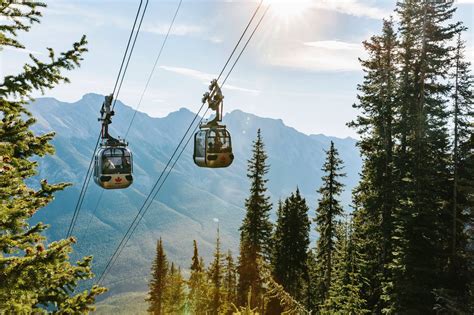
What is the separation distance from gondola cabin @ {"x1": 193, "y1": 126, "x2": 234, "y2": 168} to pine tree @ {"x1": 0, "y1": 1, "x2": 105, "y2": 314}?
903cm

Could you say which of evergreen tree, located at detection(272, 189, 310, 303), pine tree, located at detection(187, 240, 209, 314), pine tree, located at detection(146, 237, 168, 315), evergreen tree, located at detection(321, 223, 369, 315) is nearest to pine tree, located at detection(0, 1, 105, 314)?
evergreen tree, located at detection(321, 223, 369, 315)

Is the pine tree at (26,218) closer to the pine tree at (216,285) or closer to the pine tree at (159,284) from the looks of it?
the pine tree at (216,285)

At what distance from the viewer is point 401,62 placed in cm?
3012

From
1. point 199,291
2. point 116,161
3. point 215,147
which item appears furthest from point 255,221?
point 215,147

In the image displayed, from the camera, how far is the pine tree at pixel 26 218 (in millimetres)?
7855

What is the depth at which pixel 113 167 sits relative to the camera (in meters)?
19.7

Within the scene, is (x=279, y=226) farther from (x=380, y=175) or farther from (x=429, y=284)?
(x=429, y=284)

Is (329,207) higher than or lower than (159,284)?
higher

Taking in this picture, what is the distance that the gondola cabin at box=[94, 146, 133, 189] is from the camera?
19350 mm

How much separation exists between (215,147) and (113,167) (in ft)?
17.5

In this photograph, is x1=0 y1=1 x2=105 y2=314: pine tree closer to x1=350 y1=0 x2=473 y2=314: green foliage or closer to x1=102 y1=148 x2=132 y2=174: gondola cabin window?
x1=102 y1=148 x2=132 y2=174: gondola cabin window

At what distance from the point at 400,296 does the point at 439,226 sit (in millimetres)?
4907

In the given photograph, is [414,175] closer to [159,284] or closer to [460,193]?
[460,193]

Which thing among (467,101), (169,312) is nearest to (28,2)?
(467,101)
